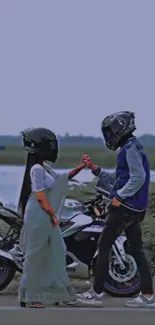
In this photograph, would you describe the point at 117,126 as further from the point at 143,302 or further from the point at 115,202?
the point at 143,302

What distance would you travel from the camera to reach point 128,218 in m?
7.40

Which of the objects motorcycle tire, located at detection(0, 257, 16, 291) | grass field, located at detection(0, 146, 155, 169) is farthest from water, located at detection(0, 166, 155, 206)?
motorcycle tire, located at detection(0, 257, 16, 291)

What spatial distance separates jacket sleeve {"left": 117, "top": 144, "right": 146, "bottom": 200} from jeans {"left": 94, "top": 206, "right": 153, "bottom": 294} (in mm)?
150

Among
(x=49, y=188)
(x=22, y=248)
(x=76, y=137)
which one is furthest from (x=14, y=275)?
(x=76, y=137)

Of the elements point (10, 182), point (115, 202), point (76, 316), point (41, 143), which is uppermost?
point (41, 143)

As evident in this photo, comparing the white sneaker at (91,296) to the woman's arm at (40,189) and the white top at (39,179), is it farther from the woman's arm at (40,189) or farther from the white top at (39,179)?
the white top at (39,179)

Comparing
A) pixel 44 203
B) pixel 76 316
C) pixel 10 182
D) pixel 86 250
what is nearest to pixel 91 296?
pixel 76 316

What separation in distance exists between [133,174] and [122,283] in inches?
51.6

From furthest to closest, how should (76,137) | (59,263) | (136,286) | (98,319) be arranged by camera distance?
1. (76,137)
2. (136,286)
3. (59,263)
4. (98,319)

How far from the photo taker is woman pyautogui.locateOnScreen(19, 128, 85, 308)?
23.6 ft

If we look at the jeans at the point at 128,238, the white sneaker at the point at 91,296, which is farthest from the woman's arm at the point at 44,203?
the white sneaker at the point at 91,296

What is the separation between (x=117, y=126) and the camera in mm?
7477

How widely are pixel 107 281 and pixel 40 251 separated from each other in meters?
1.09

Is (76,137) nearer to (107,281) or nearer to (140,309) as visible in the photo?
(107,281)
